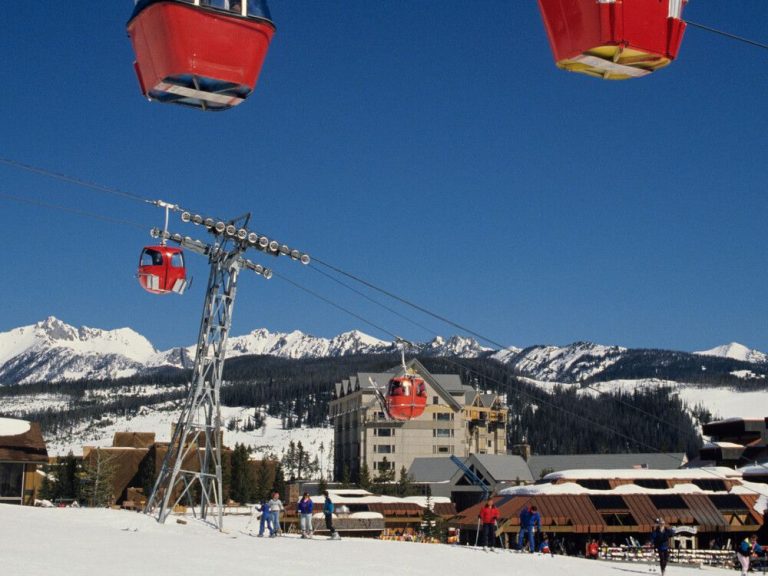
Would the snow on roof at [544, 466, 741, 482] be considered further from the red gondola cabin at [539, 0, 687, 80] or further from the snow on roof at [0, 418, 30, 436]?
the red gondola cabin at [539, 0, 687, 80]

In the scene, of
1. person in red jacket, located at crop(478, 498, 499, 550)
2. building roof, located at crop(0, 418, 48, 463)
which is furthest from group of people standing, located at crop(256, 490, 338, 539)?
building roof, located at crop(0, 418, 48, 463)

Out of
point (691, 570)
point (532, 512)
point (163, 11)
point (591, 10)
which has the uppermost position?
point (163, 11)

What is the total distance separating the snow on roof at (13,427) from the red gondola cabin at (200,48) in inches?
1702

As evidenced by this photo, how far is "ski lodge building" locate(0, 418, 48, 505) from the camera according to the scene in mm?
47594

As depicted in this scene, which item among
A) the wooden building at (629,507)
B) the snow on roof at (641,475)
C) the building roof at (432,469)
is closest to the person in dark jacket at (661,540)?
the wooden building at (629,507)

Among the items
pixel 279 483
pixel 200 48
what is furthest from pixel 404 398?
pixel 279 483

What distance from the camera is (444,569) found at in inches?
915

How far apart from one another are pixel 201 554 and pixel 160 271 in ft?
42.1

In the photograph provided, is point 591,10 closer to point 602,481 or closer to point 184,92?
point 184,92

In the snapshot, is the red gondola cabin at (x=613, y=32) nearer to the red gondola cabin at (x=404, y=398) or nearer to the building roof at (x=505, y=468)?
the red gondola cabin at (x=404, y=398)

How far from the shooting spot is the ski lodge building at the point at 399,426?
108 m

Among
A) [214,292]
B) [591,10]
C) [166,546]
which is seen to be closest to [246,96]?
[591,10]

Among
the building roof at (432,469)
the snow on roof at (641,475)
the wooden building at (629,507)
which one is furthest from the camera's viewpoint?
the building roof at (432,469)

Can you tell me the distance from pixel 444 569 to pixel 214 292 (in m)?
15.8
